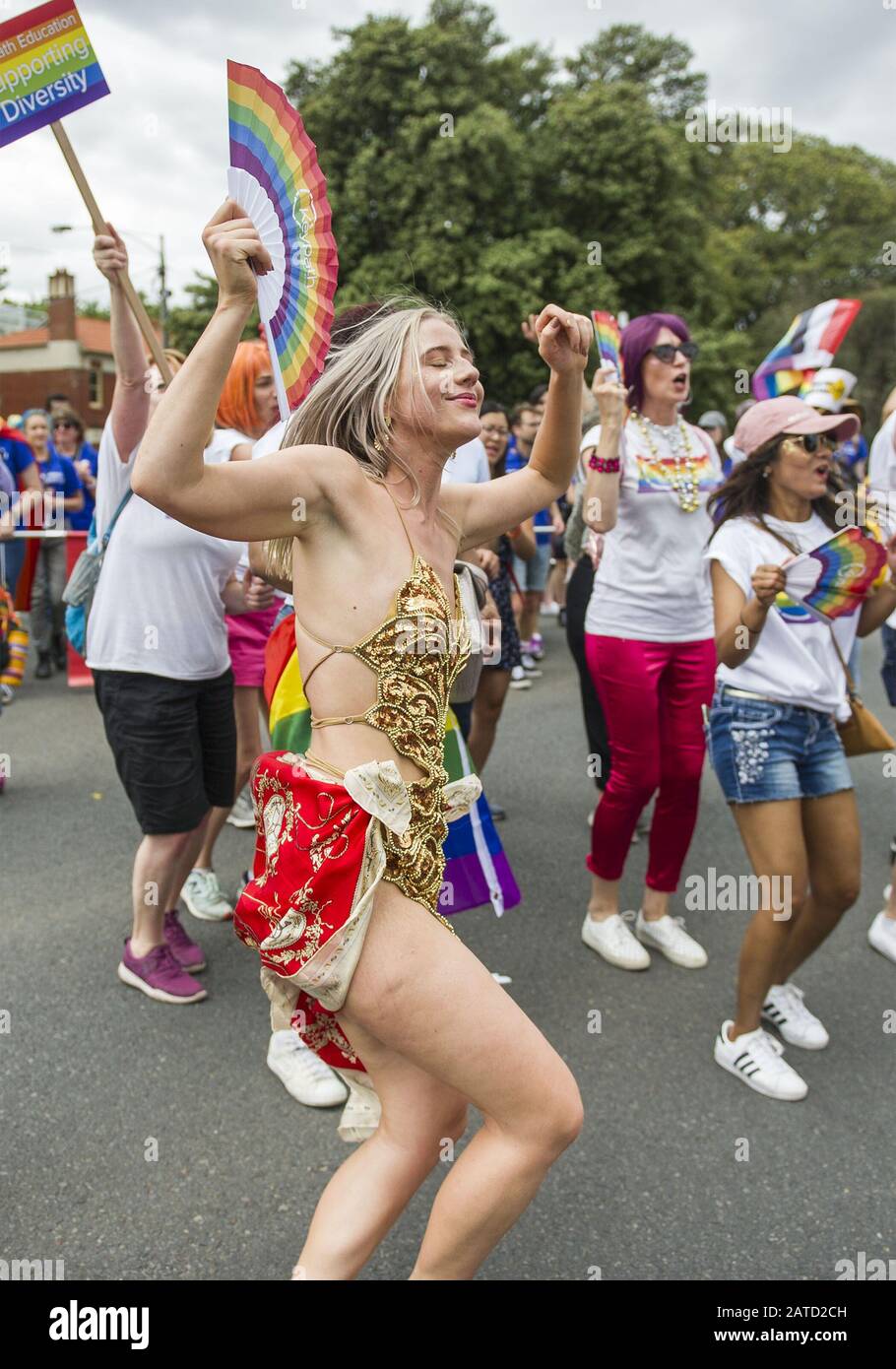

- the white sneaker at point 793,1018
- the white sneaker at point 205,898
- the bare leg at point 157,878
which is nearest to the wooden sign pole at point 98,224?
the bare leg at point 157,878

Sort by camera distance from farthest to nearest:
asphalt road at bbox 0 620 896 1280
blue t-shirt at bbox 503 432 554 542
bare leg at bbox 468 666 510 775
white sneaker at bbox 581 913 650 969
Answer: blue t-shirt at bbox 503 432 554 542
bare leg at bbox 468 666 510 775
white sneaker at bbox 581 913 650 969
asphalt road at bbox 0 620 896 1280

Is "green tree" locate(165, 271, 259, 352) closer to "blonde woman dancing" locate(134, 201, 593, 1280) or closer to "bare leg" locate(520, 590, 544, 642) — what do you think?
"bare leg" locate(520, 590, 544, 642)

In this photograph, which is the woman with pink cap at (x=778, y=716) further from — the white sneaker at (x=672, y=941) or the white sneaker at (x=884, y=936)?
the white sneaker at (x=884, y=936)

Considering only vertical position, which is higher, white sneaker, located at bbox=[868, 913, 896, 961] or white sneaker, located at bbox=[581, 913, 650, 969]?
white sneaker, located at bbox=[581, 913, 650, 969]

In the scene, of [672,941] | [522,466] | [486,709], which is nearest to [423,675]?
[672,941]

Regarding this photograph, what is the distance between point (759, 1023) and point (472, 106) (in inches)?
1031

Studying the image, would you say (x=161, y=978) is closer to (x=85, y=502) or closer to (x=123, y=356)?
(x=123, y=356)

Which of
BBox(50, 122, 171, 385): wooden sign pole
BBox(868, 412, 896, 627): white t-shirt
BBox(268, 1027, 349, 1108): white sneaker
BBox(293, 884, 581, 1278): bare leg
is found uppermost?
BBox(50, 122, 171, 385): wooden sign pole

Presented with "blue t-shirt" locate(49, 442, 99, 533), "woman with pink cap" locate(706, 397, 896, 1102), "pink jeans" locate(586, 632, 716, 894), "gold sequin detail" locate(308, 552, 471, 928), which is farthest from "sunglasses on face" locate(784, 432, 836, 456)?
"blue t-shirt" locate(49, 442, 99, 533)

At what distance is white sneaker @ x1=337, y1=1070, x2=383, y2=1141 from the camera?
84.2 inches

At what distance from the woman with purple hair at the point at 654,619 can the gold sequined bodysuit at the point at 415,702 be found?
1846 mm

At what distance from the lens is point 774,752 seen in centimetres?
295

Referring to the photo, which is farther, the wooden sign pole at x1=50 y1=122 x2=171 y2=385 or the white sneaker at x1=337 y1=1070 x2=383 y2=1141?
the wooden sign pole at x1=50 y1=122 x2=171 y2=385

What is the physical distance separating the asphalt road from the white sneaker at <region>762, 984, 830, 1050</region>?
5 centimetres
